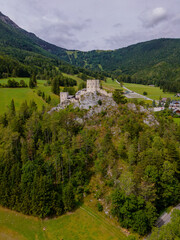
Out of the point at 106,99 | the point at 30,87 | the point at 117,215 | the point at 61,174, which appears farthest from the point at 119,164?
the point at 30,87

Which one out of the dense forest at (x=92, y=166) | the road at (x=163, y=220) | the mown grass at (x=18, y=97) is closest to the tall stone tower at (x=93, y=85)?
the dense forest at (x=92, y=166)

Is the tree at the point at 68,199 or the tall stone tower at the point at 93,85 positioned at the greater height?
the tall stone tower at the point at 93,85

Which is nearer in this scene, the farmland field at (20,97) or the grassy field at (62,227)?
the grassy field at (62,227)

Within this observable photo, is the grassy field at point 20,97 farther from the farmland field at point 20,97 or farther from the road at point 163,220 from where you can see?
the road at point 163,220

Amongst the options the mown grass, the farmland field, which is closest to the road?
the farmland field

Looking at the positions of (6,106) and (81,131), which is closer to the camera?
(81,131)

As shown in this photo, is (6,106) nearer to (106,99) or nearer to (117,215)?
(106,99)
